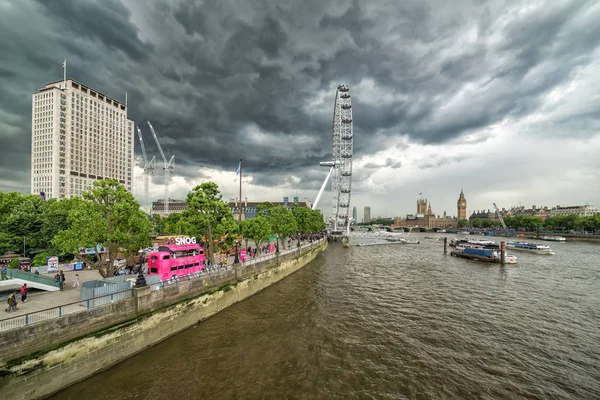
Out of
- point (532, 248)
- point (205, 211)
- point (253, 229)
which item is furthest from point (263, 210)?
point (532, 248)

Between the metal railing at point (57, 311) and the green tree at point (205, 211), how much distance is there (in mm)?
13822

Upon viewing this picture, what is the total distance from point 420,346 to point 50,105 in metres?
187

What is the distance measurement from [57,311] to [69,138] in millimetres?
167324

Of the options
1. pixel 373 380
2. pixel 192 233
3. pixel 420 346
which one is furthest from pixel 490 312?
pixel 192 233

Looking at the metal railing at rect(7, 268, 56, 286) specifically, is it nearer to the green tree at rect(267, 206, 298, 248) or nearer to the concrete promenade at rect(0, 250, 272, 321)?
the concrete promenade at rect(0, 250, 272, 321)

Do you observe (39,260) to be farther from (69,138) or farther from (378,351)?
(69,138)

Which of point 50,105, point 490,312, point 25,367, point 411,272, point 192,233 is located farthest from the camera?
point 50,105

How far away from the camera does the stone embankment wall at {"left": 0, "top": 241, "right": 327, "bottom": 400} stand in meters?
11.7

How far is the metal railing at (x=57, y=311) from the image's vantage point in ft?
40.5

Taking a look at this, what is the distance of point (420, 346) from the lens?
18.0m

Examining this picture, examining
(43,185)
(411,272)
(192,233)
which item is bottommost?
(411,272)

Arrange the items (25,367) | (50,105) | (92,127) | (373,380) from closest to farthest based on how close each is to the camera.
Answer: (25,367), (373,380), (50,105), (92,127)

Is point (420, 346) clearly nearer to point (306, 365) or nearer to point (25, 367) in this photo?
point (306, 365)

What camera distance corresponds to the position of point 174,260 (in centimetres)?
2420
